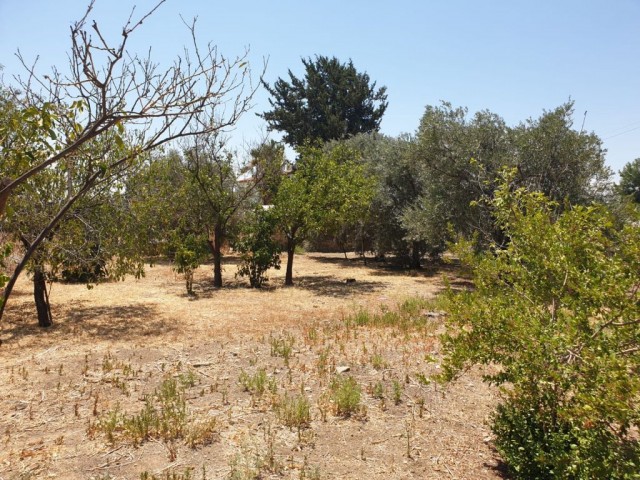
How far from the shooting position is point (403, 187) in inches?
911

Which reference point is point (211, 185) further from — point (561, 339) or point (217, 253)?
point (561, 339)

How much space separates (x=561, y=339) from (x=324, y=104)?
35.6m

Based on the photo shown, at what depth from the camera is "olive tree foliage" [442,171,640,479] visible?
3379mm

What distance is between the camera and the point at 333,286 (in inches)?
707

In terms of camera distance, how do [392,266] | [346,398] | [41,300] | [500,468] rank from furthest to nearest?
[392,266] < [41,300] < [346,398] < [500,468]

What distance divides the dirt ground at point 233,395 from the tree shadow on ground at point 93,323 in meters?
0.05

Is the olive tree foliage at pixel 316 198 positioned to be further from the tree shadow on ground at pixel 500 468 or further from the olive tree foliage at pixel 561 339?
the tree shadow on ground at pixel 500 468

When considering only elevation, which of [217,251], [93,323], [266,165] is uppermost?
[266,165]

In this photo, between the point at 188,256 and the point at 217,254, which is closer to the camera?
the point at 188,256

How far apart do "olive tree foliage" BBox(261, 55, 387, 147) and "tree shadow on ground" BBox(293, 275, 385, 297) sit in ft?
64.8

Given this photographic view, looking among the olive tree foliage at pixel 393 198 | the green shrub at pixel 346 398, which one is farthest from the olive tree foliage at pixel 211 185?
the green shrub at pixel 346 398

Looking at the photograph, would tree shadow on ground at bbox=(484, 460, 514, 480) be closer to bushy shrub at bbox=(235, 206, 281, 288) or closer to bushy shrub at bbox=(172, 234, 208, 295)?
bushy shrub at bbox=(172, 234, 208, 295)

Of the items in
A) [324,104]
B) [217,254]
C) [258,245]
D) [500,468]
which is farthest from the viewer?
[324,104]

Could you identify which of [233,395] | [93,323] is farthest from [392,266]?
[233,395]
